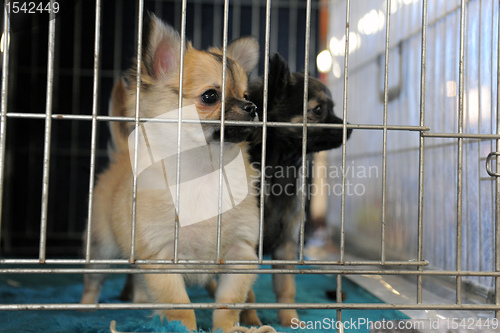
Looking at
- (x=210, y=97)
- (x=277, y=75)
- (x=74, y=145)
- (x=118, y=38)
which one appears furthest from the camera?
(x=74, y=145)

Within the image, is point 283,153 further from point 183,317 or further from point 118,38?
point 118,38

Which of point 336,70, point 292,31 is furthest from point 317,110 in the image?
point 292,31

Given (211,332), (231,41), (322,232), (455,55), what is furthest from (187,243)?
(322,232)

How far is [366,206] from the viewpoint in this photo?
2.30m

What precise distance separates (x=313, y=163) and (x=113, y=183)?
87cm

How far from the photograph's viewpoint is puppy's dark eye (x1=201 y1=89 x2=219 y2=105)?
5.03ft

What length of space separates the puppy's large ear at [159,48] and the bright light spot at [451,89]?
1089 millimetres

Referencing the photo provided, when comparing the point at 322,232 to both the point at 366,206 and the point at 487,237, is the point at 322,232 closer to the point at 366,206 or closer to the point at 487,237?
the point at 366,206

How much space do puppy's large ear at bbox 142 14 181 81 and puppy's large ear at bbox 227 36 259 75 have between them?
0.23 metres

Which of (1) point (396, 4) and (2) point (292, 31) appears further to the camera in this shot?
(2) point (292, 31)

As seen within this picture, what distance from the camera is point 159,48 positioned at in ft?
4.95

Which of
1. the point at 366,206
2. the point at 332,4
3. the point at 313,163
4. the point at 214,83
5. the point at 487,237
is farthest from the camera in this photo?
the point at 332,4

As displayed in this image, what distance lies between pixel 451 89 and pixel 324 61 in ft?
2.41

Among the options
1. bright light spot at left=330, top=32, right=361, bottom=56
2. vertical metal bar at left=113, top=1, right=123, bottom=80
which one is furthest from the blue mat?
vertical metal bar at left=113, top=1, right=123, bottom=80
